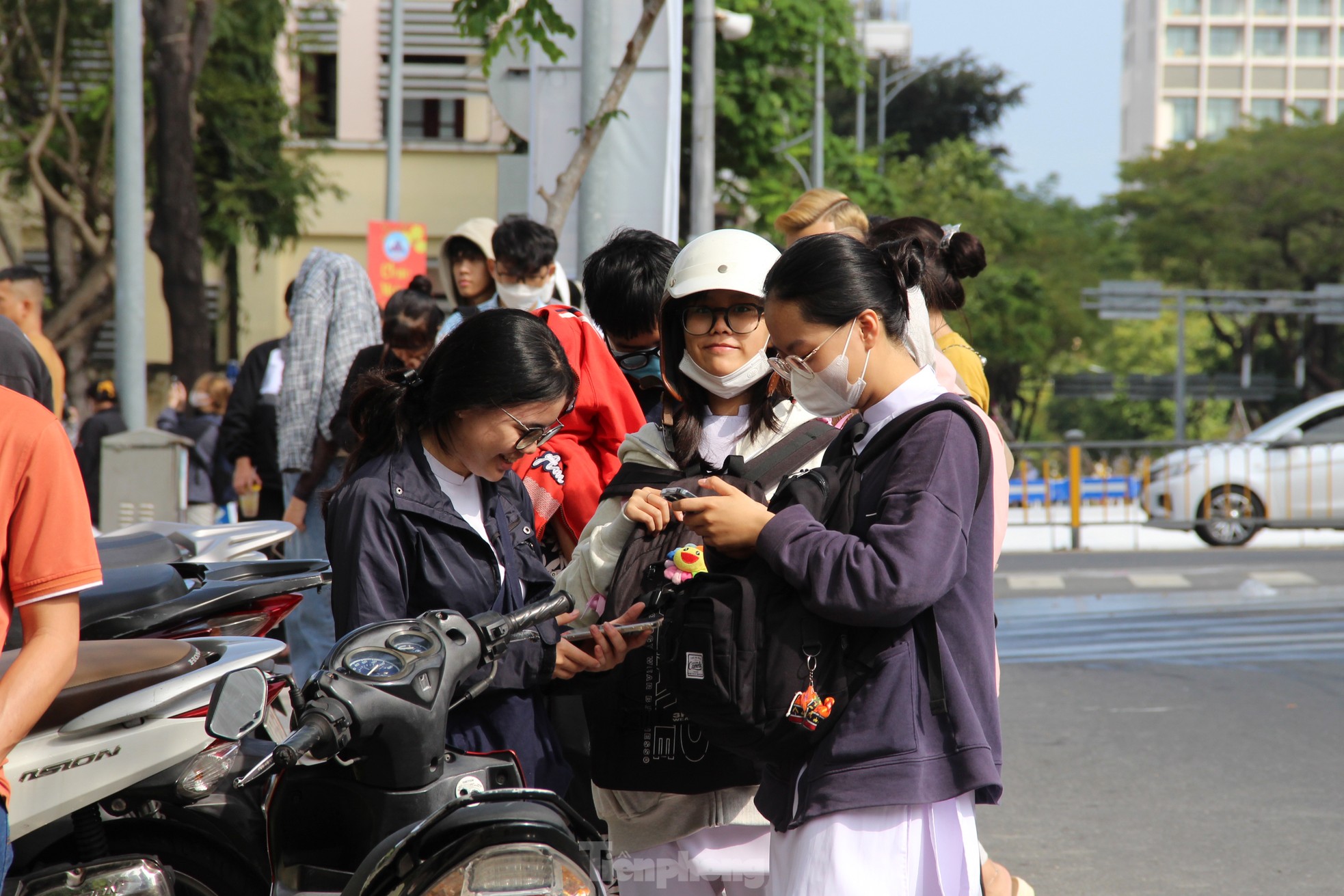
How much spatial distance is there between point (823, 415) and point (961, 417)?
0.33 meters

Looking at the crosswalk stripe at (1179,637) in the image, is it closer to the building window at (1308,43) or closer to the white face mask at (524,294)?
the white face mask at (524,294)

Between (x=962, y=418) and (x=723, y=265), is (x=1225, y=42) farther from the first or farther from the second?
(x=962, y=418)

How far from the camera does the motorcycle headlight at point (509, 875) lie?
7.08 ft

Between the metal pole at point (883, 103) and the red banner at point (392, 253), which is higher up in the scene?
the metal pole at point (883, 103)

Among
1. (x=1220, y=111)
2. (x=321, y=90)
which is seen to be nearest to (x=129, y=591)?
(x=321, y=90)

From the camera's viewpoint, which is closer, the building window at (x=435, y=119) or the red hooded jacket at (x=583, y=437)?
the red hooded jacket at (x=583, y=437)

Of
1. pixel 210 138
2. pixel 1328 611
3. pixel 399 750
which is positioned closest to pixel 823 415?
pixel 399 750

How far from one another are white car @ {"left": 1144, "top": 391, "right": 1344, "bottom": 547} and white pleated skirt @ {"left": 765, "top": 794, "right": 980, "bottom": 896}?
14.9 meters

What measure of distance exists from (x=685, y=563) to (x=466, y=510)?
514 mm

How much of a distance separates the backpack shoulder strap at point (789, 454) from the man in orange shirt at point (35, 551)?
49.1 inches

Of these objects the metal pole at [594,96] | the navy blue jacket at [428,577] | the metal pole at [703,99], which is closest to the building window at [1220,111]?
the metal pole at [703,99]

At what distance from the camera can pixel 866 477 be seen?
8.18 feet

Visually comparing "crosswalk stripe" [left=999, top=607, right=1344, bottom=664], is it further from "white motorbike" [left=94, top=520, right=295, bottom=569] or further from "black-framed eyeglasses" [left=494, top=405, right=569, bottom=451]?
"black-framed eyeglasses" [left=494, top=405, right=569, bottom=451]

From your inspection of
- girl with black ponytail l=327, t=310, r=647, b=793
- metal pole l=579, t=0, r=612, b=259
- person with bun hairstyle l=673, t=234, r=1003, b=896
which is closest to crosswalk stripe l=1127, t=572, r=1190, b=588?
metal pole l=579, t=0, r=612, b=259
